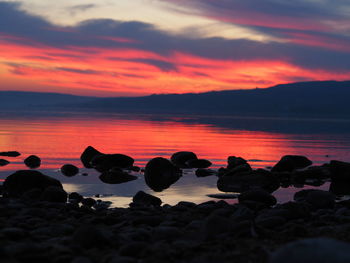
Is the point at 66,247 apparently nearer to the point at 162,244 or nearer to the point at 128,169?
the point at 162,244

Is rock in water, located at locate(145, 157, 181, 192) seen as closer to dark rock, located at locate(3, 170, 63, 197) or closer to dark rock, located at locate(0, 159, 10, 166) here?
dark rock, located at locate(3, 170, 63, 197)

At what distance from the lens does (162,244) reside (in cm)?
630

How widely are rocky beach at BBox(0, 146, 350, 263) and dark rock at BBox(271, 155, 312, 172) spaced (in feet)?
10.8

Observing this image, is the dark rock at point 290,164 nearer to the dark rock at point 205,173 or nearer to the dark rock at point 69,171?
the dark rock at point 205,173

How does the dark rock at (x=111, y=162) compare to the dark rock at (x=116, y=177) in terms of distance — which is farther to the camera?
the dark rock at (x=111, y=162)

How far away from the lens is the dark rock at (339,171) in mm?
18583

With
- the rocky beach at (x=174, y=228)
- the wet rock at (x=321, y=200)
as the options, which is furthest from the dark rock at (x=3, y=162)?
the wet rock at (x=321, y=200)

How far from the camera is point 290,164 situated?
2066 centimetres

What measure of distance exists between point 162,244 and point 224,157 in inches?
746

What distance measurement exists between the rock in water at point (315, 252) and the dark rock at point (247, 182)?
437 inches

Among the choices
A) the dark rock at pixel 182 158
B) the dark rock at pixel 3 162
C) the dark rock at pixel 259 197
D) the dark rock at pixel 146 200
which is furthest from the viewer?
the dark rock at pixel 182 158

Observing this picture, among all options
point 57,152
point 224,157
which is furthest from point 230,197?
point 57,152

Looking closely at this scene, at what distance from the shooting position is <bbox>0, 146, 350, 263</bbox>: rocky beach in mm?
5566

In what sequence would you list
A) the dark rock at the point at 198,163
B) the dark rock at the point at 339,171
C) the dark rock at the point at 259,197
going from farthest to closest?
1. the dark rock at the point at 198,163
2. the dark rock at the point at 339,171
3. the dark rock at the point at 259,197
